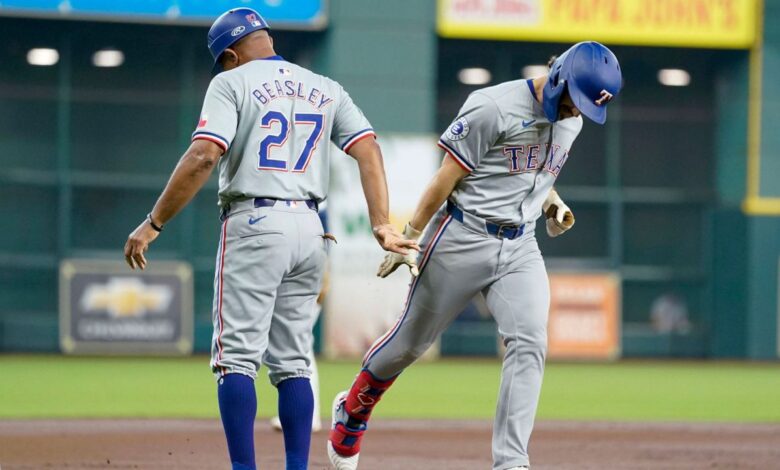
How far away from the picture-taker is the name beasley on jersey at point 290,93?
616 cm

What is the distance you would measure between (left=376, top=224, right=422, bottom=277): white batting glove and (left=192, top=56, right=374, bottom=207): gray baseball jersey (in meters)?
0.54

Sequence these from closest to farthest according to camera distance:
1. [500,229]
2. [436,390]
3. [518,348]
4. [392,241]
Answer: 1. [392,241]
2. [518,348]
3. [500,229]
4. [436,390]

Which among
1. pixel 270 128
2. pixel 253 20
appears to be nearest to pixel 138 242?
pixel 270 128

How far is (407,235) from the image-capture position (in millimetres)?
7012

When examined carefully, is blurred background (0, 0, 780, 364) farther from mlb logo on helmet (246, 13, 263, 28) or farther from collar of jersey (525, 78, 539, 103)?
mlb logo on helmet (246, 13, 263, 28)

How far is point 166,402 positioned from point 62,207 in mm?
9529

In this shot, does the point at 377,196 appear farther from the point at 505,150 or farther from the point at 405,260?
the point at 505,150

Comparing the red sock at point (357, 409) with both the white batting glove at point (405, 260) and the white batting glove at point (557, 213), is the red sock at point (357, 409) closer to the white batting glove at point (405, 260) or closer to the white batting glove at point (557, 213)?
the white batting glove at point (405, 260)

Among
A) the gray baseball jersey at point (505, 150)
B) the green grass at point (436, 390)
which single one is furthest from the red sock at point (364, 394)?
the green grass at point (436, 390)

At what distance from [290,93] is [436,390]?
9.61 metres

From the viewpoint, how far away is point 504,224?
6898mm

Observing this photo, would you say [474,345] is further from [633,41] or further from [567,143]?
[567,143]

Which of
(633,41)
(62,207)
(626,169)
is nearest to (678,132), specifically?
(626,169)

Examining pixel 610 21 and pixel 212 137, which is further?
pixel 610 21
